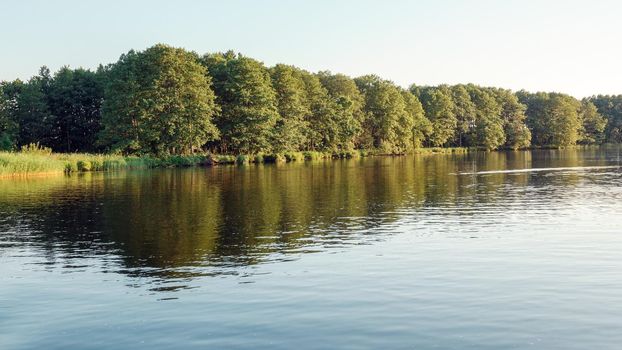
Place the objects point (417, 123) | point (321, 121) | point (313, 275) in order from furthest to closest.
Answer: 1. point (417, 123)
2. point (321, 121)
3. point (313, 275)

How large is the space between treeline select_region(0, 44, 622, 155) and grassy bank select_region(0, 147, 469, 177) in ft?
10.4

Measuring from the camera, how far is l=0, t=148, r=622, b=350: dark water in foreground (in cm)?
1309

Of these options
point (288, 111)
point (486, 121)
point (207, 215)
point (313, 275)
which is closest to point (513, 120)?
point (486, 121)

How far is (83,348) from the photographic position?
12391mm

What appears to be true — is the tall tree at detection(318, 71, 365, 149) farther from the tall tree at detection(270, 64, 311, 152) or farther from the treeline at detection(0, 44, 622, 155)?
the tall tree at detection(270, 64, 311, 152)

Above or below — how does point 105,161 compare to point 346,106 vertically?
below

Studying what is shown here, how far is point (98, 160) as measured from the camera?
80.9 meters

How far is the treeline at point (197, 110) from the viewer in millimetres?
95500

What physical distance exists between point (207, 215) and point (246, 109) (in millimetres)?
73271

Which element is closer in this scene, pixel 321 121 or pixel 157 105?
pixel 157 105

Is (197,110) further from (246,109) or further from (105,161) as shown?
(105,161)

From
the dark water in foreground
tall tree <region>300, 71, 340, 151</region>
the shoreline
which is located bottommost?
the dark water in foreground

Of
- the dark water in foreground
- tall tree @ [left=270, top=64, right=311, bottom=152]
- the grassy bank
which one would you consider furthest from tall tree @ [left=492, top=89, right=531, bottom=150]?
the dark water in foreground

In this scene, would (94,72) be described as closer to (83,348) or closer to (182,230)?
(182,230)
